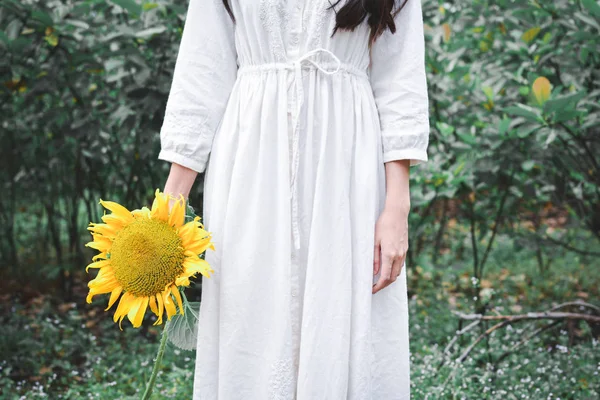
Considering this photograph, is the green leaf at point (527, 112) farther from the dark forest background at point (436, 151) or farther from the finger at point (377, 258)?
the finger at point (377, 258)

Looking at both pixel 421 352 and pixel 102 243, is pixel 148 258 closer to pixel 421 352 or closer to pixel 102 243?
pixel 102 243

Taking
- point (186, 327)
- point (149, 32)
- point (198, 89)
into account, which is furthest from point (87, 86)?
point (186, 327)

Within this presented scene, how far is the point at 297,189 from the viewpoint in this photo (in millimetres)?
1307

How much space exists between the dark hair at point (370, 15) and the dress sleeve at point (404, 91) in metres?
0.03

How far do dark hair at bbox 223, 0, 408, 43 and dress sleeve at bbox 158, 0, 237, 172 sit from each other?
255 mm

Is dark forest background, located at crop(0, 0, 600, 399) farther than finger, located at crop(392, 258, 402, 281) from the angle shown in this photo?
Yes

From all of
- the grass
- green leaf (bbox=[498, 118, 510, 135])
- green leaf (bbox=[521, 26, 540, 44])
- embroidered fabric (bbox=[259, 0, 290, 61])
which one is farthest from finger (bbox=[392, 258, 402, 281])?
green leaf (bbox=[521, 26, 540, 44])

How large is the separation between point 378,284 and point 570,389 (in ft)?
4.79

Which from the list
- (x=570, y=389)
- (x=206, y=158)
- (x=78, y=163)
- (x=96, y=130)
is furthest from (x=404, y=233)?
(x=78, y=163)

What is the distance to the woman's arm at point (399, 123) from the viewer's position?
4.30 ft

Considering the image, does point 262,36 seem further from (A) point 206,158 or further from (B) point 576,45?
(B) point 576,45

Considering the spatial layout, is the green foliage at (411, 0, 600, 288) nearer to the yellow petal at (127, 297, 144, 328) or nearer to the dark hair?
the dark hair

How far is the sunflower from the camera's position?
1.19 meters

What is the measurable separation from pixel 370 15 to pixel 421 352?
6.15 ft
